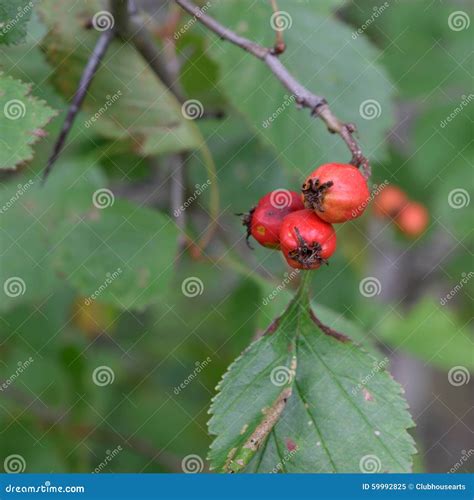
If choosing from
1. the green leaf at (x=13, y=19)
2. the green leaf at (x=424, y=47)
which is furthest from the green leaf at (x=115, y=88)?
the green leaf at (x=424, y=47)

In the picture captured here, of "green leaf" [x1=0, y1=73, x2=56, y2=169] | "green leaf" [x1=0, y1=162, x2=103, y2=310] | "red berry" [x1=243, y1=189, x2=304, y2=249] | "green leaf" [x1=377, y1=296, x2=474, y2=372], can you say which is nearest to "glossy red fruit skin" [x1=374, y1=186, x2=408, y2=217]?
"green leaf" [x1=377, y1=296, x2=474, y2=372]

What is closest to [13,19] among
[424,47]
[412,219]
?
[424,47]

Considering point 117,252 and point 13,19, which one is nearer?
point 13,19

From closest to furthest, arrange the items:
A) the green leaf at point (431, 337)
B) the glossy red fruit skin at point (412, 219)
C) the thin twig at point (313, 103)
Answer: the thin twig at point (313, 103)
the green leaf at point (431, 337)
the glossy red fruit skin at point (412, 219)

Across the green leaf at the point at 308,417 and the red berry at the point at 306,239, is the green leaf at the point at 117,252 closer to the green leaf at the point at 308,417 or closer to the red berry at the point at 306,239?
the green leaf at the point at 308,417

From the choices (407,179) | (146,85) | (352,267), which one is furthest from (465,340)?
(146,85)

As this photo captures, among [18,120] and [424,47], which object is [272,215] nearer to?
[18,120]
